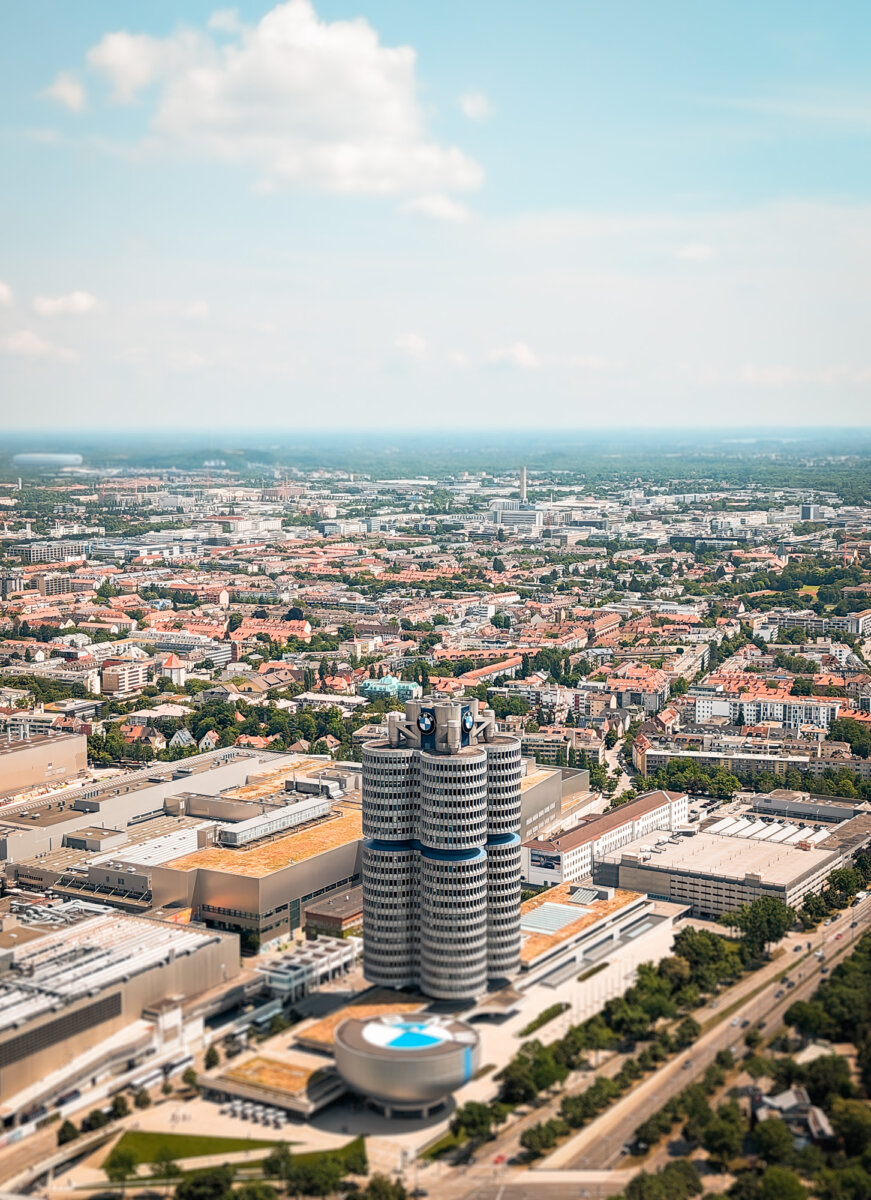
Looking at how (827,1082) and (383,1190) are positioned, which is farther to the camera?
(827,1082)

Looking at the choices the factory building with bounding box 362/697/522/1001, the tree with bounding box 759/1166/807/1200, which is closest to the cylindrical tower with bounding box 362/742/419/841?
the factory building with bounding box 362/697/522/1001

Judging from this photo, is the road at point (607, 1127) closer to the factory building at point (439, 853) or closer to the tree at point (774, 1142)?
the tree at point (774, 1142)

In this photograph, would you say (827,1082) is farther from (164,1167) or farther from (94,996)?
(94,996)

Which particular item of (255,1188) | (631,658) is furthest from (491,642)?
(255,1188)

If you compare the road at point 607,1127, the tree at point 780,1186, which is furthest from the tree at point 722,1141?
the road at point 607,1127

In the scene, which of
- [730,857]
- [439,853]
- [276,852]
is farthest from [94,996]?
[730,857]

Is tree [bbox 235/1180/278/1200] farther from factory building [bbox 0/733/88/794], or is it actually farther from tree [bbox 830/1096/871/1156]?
factory building [bbox 0/733/88/794]
